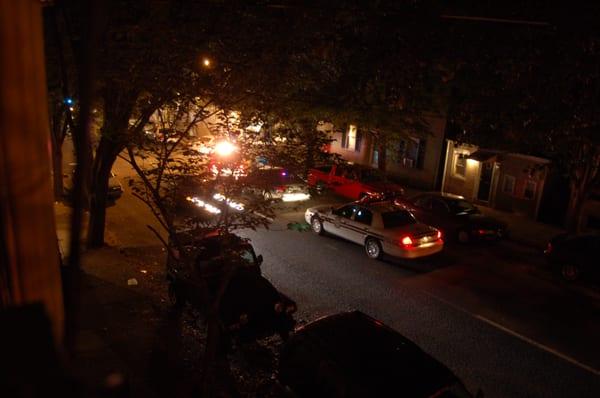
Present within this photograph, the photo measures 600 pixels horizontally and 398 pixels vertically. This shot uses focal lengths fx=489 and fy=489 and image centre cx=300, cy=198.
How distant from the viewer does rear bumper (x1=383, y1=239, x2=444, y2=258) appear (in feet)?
43.2

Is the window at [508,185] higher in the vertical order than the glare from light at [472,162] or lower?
lower

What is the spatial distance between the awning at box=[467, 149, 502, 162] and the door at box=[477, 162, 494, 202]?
1.95ft

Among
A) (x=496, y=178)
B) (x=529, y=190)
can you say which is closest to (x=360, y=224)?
(x=529, y=190)

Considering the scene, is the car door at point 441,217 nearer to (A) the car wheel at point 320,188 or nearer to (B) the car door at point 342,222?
(B) the car door at point 342,222

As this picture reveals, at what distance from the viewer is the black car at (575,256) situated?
40.5ft

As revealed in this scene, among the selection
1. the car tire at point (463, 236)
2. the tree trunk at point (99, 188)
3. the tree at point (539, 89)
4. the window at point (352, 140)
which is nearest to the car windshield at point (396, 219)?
the car tire at point (463, 236)

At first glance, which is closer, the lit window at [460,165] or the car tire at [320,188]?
the car tire at [320,188]

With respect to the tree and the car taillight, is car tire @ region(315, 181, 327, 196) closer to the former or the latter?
the car taillight

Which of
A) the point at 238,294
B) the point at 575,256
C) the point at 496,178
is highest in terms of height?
the point at 496,178

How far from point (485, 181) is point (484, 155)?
143 centimetres

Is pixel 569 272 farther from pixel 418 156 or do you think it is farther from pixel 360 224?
pixel 418 156

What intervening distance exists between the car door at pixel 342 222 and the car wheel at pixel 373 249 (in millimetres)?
711

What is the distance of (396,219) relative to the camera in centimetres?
1394

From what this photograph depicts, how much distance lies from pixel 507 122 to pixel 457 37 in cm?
321
